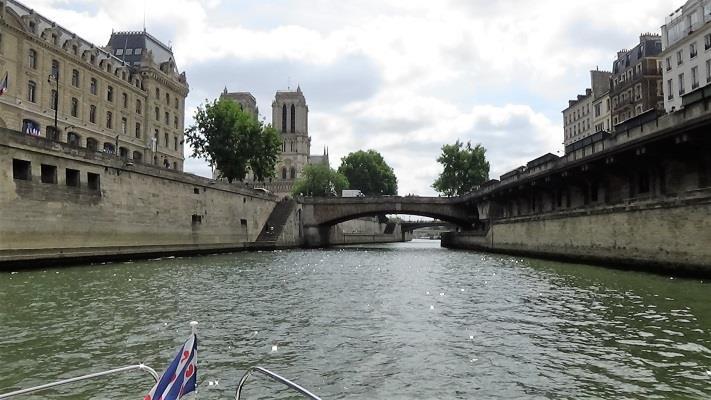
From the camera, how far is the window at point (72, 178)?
114 ft

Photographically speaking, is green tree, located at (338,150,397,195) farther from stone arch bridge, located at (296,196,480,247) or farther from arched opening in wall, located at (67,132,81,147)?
arched opening in wall, located at (67,132,81,147)

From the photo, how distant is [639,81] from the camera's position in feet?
223

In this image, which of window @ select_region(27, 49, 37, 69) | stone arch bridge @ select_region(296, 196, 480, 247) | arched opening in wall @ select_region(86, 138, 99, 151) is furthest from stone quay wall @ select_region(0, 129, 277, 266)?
stone arch bridge @ select_region(296, 196, 480, 247)

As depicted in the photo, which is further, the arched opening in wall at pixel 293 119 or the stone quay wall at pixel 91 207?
the arched opening in wall at pixel 293 119

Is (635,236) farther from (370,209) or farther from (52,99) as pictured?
(52,99)

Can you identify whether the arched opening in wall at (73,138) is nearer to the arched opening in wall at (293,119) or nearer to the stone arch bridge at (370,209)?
the stone arch bridge at (370,209)

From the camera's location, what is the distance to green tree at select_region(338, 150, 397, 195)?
462 feet

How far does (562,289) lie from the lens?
69.7 ft

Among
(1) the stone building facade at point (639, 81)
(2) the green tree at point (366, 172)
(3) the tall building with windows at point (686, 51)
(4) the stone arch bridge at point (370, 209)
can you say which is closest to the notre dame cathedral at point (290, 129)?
(2) the green tree at point (366, 172)

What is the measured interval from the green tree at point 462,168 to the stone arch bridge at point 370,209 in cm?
3183

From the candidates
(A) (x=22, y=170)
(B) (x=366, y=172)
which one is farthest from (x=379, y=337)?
(B) (x=366, y=172)

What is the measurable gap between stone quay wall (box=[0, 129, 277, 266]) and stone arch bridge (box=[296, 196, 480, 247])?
2319 cm

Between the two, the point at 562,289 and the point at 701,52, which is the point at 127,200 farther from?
the point at 701,52

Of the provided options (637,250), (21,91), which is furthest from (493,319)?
(21,91)
